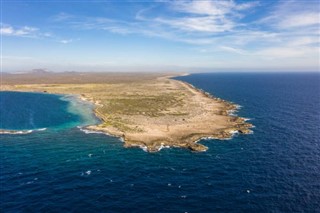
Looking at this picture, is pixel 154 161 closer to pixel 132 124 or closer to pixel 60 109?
pixel 132 124

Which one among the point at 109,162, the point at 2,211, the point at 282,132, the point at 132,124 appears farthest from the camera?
the point at 132,124

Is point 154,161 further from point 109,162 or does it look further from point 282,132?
point 282,132

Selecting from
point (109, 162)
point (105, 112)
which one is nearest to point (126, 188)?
point (109, 162)

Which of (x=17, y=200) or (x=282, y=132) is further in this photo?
(x=282, y=132)

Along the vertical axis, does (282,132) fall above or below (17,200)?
above

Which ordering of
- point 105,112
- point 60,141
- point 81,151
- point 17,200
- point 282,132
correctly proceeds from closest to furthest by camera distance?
point 17,200 → point 81,151 → point 60,141 → point 282,132 → point 105,112

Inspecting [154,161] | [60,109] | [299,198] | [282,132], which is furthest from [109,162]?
[60,109]
